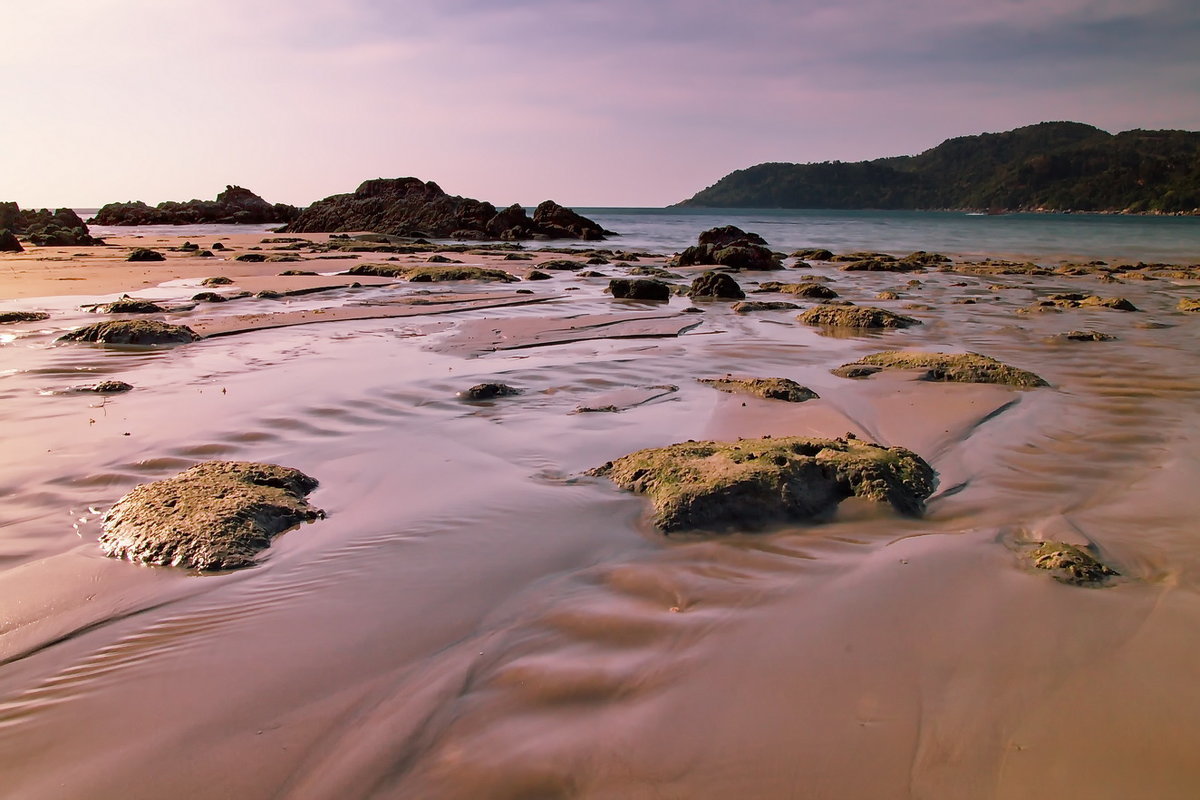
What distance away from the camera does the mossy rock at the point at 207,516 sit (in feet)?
10.8

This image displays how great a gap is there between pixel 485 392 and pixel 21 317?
7199 mm

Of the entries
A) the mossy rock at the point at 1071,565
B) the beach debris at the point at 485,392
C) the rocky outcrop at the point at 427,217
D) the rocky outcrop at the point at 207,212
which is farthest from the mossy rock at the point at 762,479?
the rocky outcrop at the point at 207,212

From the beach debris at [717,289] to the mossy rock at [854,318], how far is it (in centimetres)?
354

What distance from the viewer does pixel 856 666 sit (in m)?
2.59

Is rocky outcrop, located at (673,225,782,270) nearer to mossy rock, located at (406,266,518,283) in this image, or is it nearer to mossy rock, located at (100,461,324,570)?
mossy rock, located at (406,266,518,283)

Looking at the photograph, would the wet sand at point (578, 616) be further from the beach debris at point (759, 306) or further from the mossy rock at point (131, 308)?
the beach debris at point (759, 306)

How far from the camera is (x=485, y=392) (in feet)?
20.4

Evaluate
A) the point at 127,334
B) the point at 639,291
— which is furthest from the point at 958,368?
the point at 127,334

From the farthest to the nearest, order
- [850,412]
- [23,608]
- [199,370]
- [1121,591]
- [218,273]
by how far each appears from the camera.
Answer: [218,273]
[199,370]
[850,412]
[1121,591]
[23,608]

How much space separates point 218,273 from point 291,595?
1611 cm

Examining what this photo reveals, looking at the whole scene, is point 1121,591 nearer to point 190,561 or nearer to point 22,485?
point 190,561

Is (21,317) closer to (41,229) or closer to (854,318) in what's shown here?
(854,318)

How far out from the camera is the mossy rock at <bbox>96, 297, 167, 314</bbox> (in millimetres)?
10375

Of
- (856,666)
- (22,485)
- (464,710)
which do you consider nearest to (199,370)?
(22,485)
